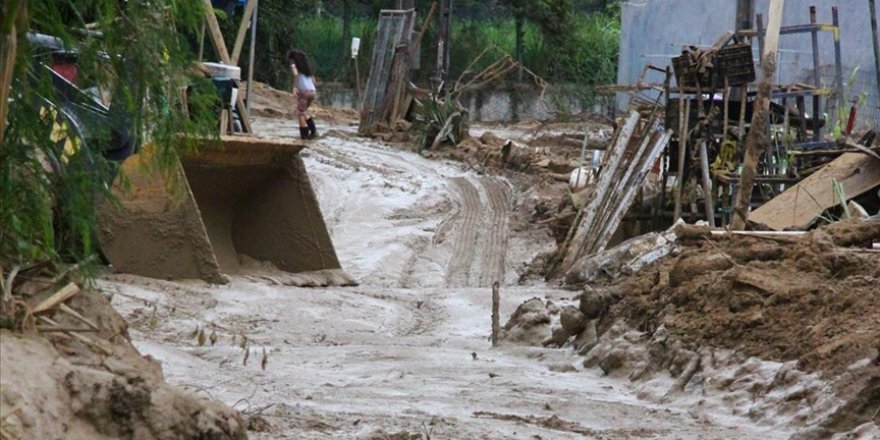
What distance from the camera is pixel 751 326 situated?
747cm

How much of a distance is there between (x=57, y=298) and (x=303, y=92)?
18.5m

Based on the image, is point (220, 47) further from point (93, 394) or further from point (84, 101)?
point (93, 394)

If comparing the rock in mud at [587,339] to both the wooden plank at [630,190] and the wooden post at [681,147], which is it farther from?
the wooden post at [681,147]

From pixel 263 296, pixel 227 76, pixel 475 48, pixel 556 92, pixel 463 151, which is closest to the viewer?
pixel 263 296

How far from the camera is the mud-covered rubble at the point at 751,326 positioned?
20.9 feet

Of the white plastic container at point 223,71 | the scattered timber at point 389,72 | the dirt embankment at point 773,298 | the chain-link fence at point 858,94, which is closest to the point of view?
the dirt embankment at point 773,298

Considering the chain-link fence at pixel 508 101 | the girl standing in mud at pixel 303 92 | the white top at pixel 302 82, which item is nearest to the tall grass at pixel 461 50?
the chain-link fence at pixel 508 101

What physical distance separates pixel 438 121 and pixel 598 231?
394 inches

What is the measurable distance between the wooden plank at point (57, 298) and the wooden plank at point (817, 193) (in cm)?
832

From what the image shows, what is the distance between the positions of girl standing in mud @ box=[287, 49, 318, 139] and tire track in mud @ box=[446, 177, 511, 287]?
13.0 feet

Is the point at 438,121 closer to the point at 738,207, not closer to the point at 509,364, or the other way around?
the point at 738,207

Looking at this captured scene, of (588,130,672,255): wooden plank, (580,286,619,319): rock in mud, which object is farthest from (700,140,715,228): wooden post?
(580,286,619,319): rock in mud

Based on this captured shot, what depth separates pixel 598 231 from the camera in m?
13.4

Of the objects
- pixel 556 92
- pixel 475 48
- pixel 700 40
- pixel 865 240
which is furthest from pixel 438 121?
pixel 865 240
